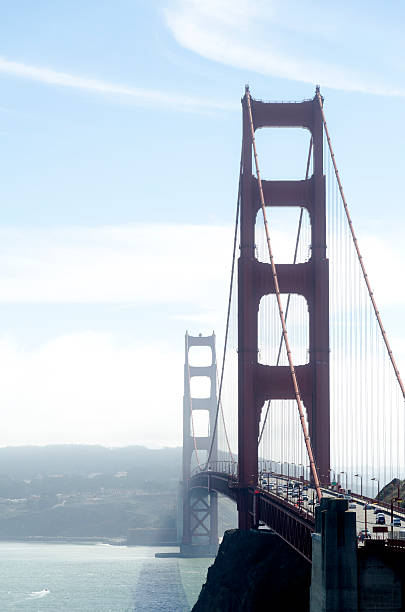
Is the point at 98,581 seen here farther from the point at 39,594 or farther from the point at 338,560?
the point at 338,560

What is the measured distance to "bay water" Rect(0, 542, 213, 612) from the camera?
89000 millimetres

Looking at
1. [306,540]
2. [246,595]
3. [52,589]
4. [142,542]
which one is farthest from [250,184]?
[142,542]

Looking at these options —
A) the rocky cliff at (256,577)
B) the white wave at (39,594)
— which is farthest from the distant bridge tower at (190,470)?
the rocky cliff at (256,577)

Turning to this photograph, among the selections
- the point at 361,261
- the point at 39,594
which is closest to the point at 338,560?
the point at 361,261

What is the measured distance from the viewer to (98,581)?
355ft

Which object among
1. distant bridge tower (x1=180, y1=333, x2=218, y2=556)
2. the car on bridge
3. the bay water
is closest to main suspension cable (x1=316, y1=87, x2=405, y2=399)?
the car on bridge

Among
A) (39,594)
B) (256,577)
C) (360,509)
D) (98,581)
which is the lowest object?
(98,581)

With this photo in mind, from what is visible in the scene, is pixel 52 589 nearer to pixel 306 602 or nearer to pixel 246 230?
pixel 246 230

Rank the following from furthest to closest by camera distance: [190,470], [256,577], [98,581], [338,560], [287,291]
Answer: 1. [190,470]
2. [98,581]
3. [287,291]
4. [256,577]
5. [338,560]

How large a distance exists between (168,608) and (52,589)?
68.7ft

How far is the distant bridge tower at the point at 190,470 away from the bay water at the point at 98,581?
476cm

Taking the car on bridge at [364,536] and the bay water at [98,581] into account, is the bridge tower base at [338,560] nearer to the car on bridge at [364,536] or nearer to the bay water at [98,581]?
the car on bridge at [364,536]

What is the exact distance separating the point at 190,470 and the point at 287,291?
7980 centimetres

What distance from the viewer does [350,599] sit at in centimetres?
3109
